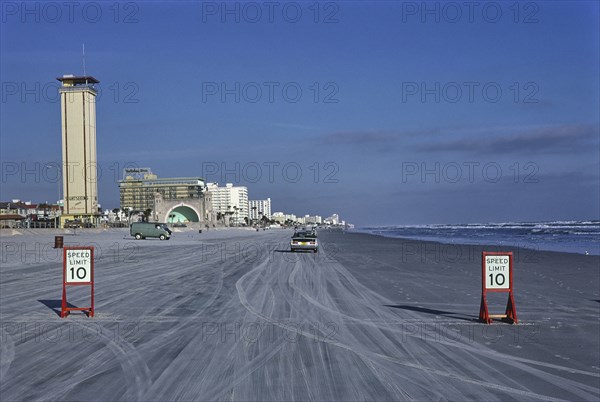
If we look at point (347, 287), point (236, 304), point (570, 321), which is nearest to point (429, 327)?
point (570, 321)

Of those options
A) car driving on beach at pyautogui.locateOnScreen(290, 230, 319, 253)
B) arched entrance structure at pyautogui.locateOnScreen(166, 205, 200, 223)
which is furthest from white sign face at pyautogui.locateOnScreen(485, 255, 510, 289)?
arched entrance structure at pyautogui.locateOnScreen(166, 205, 200, 223)

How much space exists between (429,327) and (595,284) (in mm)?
11039

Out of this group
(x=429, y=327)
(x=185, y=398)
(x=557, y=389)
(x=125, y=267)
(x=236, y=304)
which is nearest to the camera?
(x=185, y=398)

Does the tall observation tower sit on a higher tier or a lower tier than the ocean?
higher

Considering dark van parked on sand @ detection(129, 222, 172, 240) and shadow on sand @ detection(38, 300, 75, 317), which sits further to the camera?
dark van parked on sand @ detection(129, 222, 172, 240)

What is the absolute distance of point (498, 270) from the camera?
42.1 ft

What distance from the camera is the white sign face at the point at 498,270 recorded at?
42.0 feet

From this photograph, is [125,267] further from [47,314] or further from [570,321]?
[570,321]

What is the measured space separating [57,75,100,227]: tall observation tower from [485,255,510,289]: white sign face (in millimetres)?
153386

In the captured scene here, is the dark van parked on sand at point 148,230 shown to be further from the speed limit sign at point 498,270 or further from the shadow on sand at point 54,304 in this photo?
the speed limit sign at point 498,270

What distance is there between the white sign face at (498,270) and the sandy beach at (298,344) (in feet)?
3.04

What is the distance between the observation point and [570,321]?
1229 cm

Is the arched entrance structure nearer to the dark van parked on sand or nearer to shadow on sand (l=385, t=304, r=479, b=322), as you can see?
the dark van parked on sand

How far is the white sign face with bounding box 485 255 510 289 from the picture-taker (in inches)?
504
